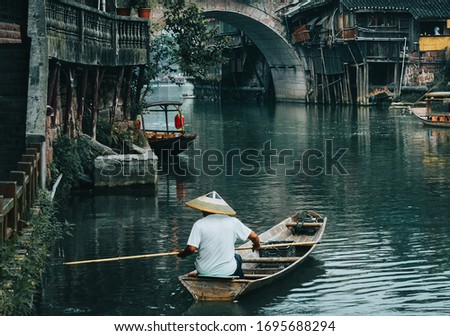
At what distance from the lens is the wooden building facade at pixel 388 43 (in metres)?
60.4

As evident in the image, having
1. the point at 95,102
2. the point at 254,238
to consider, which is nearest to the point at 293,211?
the point at 95,102

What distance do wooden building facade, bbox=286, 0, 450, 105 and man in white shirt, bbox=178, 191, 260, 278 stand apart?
47453mm

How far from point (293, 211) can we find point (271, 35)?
47.5m

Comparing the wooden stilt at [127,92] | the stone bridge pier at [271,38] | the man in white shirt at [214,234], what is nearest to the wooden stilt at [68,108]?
A: the wooden stilt at [127,92]

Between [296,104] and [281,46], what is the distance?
12.9ft

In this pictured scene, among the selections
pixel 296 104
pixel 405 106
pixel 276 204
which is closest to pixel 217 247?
pixel 276 204

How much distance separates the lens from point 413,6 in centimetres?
6094

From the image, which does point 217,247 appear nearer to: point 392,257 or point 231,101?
point 392,257

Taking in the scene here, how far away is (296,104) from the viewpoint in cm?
7050

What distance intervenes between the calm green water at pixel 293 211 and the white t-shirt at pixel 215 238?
0.59 meters

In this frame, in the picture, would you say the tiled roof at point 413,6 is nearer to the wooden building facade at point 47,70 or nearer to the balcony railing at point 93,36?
the balcony railing at point 93,36

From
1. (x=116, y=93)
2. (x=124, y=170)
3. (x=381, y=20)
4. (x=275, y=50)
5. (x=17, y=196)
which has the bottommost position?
(x=124, y=170)

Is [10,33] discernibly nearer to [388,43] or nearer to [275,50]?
[388,43]
